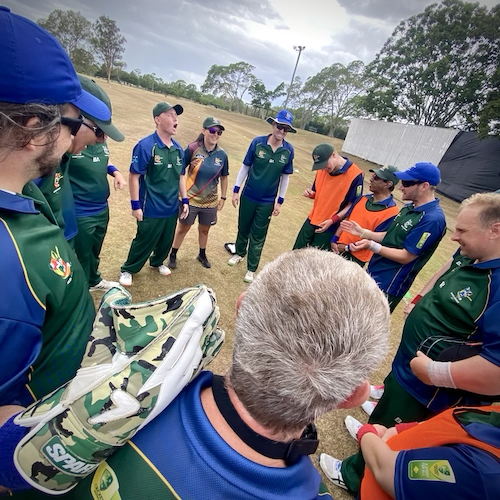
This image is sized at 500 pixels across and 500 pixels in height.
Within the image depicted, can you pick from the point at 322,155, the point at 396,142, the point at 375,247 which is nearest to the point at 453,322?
the point at 375,247

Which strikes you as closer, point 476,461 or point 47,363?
point 476,461

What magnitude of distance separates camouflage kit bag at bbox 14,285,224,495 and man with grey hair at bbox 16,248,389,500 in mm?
73

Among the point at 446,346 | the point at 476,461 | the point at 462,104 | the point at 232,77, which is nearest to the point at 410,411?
the point at 446,346

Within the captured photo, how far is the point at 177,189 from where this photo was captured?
12.6 feet

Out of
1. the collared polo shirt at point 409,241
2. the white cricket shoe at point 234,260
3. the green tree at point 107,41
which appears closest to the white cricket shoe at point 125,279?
the white cricket shoe at point 234,260

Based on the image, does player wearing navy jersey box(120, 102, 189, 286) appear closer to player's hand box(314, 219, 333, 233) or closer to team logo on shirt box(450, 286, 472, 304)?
player's hand box(314, 219, 333, 233)

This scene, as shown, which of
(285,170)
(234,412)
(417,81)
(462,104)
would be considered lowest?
(234,412)

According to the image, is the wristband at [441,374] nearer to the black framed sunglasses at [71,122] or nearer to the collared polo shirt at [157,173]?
the black framed sunglasses at [71,122]

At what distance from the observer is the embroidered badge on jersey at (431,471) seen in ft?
3.40

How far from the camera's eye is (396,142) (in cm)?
2267

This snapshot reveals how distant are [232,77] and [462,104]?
4741 centimetres

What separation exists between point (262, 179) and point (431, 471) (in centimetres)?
397

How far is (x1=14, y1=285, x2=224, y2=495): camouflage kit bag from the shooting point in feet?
2.20

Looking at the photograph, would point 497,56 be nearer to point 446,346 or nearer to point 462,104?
point 462,104
